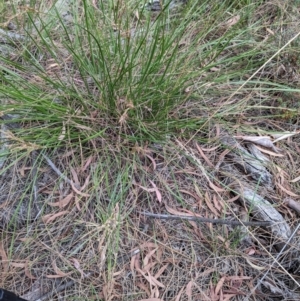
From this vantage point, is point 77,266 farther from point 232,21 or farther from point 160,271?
point 232,21

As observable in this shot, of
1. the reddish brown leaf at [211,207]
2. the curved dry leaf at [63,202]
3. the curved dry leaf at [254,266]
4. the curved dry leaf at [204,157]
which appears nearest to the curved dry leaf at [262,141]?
the curved dry leaf at [204,157]

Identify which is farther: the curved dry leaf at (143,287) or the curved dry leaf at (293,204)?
the curved dry leaf at (293,204)

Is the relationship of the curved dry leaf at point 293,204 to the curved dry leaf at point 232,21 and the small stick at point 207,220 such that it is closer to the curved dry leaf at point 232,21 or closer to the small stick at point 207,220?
the small stick at point 207,220

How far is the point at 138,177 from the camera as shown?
1387 mm

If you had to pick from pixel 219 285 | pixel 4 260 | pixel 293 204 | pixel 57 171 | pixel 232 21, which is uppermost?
pixel 232 21

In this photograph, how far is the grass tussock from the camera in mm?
1285

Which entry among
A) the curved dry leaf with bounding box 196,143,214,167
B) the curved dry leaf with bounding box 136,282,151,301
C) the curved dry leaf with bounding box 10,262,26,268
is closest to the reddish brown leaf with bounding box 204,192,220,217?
the curved dry leaf with bounding box 196,143,214,167

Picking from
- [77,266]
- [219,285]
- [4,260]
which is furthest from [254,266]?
[4,260]

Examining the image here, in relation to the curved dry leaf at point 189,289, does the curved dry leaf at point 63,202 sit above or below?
above

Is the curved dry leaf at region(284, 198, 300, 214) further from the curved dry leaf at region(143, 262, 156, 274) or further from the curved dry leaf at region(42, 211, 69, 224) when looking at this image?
the curved dry leaf at region(42, 211, 69, 224)

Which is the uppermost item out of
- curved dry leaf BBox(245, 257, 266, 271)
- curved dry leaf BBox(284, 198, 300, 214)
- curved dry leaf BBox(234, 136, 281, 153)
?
curved dry leaf BBox(234, 136, 281, 153)

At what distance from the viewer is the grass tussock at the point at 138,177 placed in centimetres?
129

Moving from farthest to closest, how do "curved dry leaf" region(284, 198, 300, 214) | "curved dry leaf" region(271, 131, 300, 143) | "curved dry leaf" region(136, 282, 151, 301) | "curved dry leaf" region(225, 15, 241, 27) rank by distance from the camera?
"curved dry leaf" region(225, 15, 241, 27) → "curved dry leaf" region(271, 131, 300, 143) → "curved dry leaf" region(284, 198, 300, 214) → "curved dry leaf" region(136, 282, 151, 301)

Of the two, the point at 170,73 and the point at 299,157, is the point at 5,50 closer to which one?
the point at 170,73
